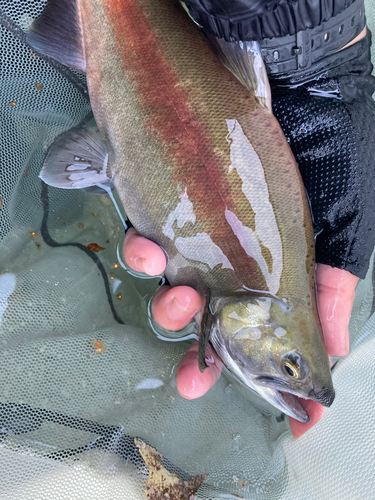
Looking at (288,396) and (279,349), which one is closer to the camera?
(279,349)

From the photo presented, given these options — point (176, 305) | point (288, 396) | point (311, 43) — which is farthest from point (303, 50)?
point (288, 396)

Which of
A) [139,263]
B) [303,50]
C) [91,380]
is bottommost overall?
[91,380]

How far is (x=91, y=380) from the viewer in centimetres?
176

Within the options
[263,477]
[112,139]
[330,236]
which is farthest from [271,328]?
[112,139]

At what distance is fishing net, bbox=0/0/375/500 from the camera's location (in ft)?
5.19

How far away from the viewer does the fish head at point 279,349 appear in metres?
1.49

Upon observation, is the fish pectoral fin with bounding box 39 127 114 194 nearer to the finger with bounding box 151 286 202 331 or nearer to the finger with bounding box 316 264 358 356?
the finger with bounding box 151 286 202 331

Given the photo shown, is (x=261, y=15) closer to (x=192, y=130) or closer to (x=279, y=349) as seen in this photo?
(x=192, y=130)

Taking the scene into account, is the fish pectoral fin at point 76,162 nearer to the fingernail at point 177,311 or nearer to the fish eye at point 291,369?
the fingernail at point 177,311

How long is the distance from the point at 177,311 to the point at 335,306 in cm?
71

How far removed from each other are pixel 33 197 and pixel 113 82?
2.67 feet

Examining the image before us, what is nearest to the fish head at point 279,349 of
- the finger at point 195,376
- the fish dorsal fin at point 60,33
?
the finger at point 195,376

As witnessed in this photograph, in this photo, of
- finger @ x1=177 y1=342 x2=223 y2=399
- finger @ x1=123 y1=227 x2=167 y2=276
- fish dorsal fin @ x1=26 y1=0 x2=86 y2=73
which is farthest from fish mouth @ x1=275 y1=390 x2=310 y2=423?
fish dorsal fin @ x1=26 y1=0 x2=86 y2=73

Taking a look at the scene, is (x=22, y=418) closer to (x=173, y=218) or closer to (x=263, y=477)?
(x=173, y=218)
